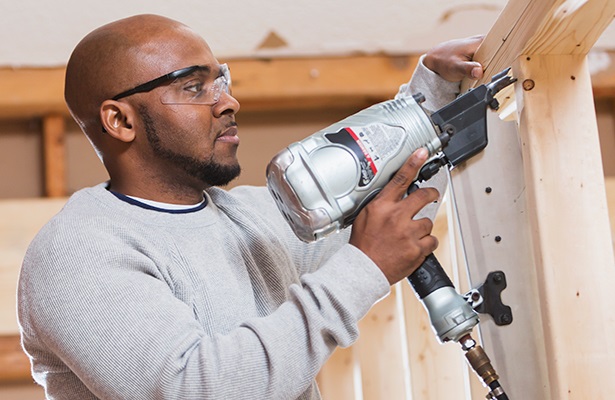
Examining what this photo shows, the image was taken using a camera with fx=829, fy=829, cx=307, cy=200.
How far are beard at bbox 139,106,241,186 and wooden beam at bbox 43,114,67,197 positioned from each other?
1483mm

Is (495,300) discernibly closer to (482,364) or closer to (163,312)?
(482,364)

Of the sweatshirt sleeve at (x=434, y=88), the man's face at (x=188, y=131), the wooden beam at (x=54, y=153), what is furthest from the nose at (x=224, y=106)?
the wooden beam at (x=54, y=153)

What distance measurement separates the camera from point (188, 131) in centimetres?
148

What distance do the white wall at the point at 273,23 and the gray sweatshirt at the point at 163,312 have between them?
4.80ft

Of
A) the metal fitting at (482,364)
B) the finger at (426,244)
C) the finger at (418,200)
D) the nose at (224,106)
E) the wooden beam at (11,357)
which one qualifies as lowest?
the wooden beam at (11,357)

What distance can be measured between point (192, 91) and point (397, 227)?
499 millimetres

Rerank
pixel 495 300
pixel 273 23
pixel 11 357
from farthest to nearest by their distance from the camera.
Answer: pixel 273 23
pixel 11 357
pixel 495 300

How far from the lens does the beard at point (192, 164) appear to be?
58.0 inches

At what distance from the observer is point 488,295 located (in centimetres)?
130

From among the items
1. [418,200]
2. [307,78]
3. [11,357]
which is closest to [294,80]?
[307,78]

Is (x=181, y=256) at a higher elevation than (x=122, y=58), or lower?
lower

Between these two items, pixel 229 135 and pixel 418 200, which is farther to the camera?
pixel 229 135

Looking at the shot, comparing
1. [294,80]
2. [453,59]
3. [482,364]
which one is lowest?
[482,364]

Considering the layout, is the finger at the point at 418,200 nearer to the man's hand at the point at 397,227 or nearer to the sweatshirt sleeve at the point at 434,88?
the man's hand at the point at 397,227
